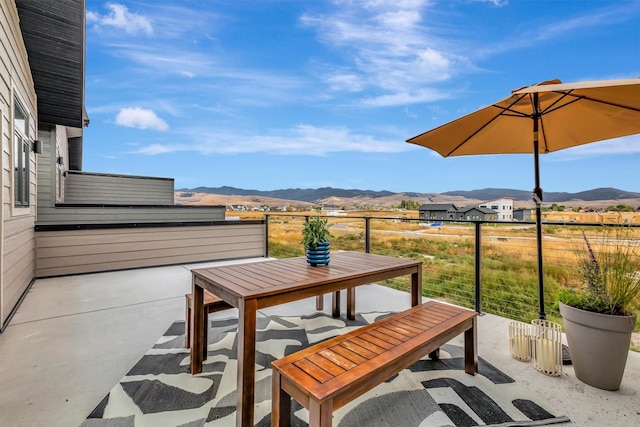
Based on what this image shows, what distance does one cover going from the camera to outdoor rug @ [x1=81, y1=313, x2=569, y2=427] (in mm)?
1453

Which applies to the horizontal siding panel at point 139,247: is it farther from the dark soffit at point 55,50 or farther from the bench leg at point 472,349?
the bench leg at point 472,349

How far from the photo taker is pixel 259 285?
1.62 metres

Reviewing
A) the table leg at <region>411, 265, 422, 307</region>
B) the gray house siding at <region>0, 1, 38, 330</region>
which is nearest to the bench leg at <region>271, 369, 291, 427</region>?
the table leg at <region>411, 265, 422, 307</region>

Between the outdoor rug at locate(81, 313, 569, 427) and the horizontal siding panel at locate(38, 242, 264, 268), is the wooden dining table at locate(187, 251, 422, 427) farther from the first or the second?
the horizontal siding panel at locate(38, 242, 264, 268)

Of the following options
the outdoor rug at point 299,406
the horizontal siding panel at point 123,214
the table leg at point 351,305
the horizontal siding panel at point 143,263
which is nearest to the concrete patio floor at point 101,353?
the outdoor rug at point 299,406

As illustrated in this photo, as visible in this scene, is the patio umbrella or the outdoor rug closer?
the outdoor rug

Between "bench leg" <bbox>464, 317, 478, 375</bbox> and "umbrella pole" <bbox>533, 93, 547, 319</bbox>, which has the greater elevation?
"umbrella pole" <bbox>533, 93, 547, 319</bbox>

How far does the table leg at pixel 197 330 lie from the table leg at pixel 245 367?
0.61 m

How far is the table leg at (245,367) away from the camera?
1373 millimetres

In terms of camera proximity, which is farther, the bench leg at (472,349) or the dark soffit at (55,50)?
the dark soffit at (55,50)

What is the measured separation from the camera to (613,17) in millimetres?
7227

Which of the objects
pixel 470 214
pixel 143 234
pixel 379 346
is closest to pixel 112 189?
pixel 143 234

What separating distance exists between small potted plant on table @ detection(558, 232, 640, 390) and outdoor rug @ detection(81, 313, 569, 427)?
44cm

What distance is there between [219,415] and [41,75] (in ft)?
17.4
